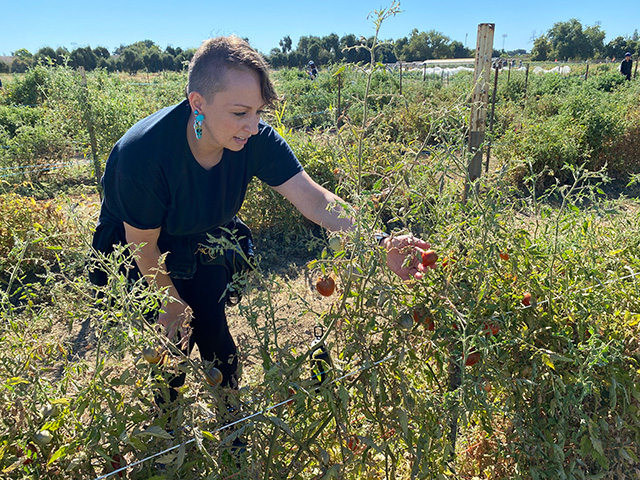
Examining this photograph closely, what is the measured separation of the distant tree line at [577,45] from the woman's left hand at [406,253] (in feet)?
187

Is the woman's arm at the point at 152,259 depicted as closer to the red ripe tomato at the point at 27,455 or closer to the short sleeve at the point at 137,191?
the short sleeve at the point at 137,191

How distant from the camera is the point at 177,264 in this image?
170 centimetres

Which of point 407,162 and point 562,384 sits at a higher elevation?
point 407,162

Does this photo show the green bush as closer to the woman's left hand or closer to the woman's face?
the woman's face

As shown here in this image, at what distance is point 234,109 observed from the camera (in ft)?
4.54

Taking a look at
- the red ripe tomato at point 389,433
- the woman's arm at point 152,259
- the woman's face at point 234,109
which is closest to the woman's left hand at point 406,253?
the red ripe tomato at point 389,433

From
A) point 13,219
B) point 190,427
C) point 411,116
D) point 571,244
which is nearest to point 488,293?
point 571,244

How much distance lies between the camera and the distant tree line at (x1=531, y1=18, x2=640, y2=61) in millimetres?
51250

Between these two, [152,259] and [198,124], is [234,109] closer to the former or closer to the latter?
[198,124]

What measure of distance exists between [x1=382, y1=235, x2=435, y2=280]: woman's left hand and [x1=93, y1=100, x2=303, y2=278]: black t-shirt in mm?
665

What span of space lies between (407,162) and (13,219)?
371 cm

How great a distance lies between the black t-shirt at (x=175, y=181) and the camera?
58.3 inches

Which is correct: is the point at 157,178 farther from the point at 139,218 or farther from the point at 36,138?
the point at 36,138

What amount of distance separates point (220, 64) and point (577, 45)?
63.6 metres
